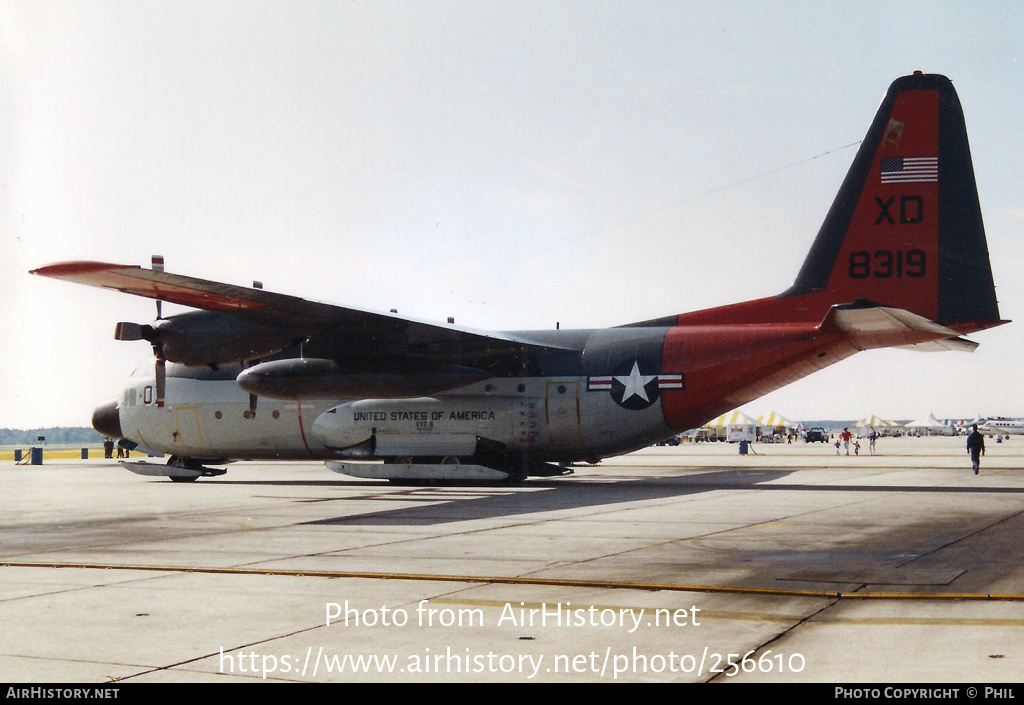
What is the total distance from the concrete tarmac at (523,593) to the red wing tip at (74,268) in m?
4.58

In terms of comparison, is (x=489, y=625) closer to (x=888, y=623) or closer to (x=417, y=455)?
(x=888, y=623)

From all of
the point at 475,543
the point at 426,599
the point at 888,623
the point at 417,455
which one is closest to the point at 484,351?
the point at 417,455

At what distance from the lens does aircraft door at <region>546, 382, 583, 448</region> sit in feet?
77.3

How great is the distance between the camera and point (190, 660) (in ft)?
20.6

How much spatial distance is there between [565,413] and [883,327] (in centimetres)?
794

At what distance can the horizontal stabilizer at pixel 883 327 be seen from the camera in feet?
62.6

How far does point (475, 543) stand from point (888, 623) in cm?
645

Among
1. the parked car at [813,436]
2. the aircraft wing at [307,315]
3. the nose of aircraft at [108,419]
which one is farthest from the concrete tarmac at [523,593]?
the parked car at [813,436]

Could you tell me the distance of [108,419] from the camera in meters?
29.9

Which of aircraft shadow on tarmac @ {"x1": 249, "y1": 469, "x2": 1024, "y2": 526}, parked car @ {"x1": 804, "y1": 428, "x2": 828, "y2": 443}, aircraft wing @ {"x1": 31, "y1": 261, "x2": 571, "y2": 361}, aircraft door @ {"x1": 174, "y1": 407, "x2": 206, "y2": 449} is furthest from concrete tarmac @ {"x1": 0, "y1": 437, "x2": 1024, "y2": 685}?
parked car @ {"x1": 804, "y1": 428, "x2": 828, "y2": 443}

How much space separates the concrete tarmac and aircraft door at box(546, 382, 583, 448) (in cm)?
544

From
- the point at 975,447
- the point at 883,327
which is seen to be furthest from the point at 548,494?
the point at 975,447

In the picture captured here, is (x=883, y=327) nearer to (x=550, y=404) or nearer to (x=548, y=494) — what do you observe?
(x=550, y=404)

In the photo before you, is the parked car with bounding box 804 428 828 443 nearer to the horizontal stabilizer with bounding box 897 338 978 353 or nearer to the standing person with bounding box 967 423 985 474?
the standing person with bounding box 967 423 985 474
